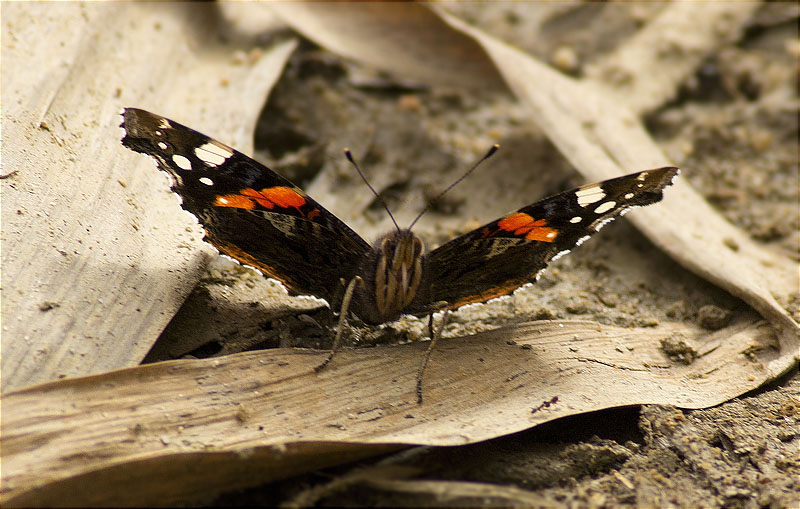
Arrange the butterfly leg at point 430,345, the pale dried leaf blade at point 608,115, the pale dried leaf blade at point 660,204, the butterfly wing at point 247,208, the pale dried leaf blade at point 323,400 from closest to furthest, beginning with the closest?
the pale dried leaf blade at point 323,400 < the butterfly leg at point 430,345 < the butterfly wing at point 247,208 < the pale dried leaf blade at point 660,204 < the pale dried leaf blade at point 608,115

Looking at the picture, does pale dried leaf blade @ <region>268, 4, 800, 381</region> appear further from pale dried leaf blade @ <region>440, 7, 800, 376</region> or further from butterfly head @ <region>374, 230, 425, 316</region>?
butterfly head @ <region>374, 230, 425, 316</region>

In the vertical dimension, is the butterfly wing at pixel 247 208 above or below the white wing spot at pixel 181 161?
below

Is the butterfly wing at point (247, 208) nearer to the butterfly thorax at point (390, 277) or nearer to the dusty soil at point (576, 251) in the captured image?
the butterfly thorax at point (390, 277)

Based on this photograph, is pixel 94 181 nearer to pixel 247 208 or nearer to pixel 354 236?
pixel 247 208

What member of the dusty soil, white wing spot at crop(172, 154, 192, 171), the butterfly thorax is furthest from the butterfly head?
white wing spot at crop(172, 154, 192, 171)

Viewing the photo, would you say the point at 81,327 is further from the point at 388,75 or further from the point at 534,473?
the point at 388,75

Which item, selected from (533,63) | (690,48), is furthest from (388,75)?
(690,48)

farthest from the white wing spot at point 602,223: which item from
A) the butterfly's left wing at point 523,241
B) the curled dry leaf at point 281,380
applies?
the curled dry leaf at point 281,380
